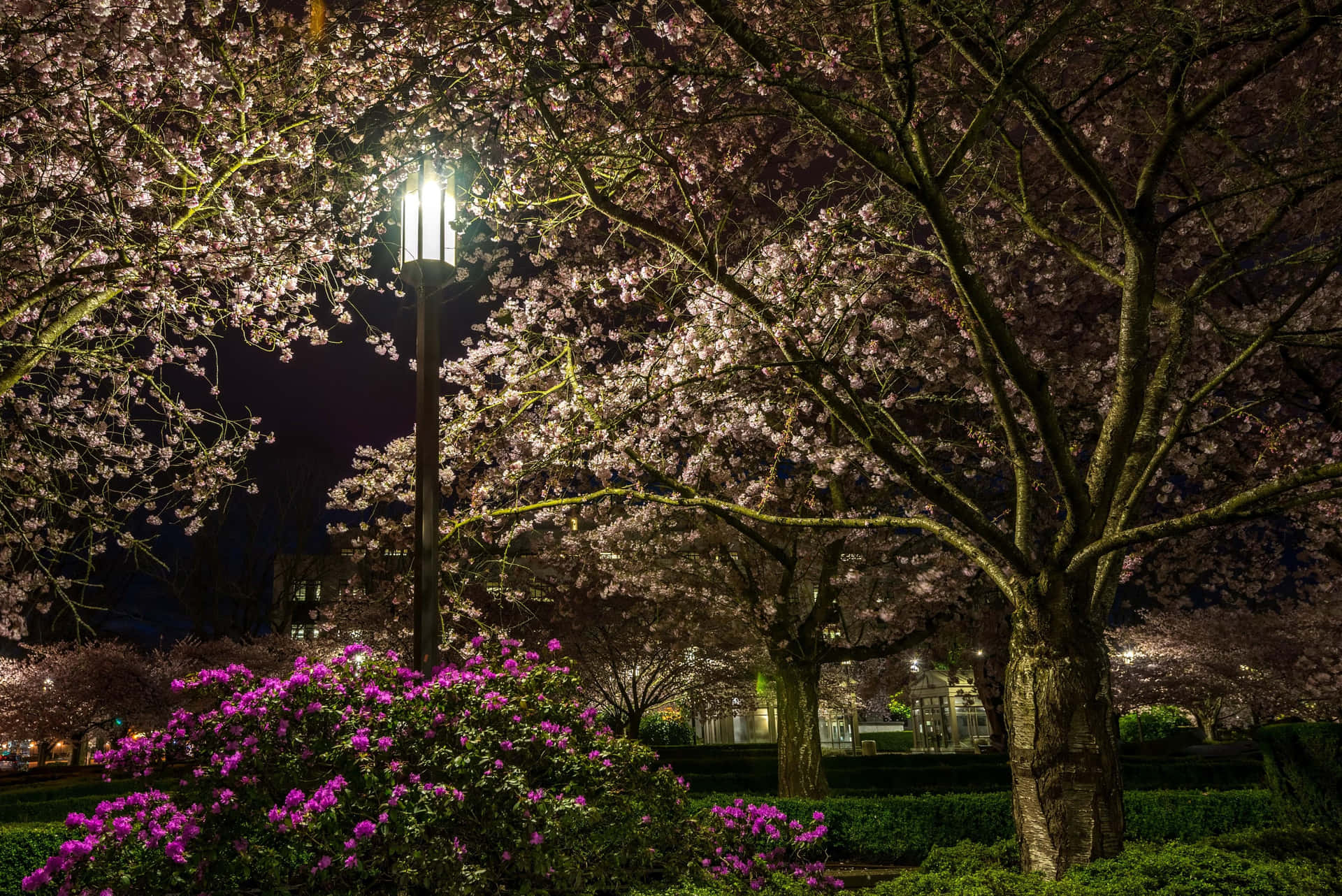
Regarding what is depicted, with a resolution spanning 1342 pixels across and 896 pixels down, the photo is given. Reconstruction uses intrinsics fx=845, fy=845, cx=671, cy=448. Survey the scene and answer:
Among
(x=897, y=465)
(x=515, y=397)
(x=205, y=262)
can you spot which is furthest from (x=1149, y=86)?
(x=205, y=262)

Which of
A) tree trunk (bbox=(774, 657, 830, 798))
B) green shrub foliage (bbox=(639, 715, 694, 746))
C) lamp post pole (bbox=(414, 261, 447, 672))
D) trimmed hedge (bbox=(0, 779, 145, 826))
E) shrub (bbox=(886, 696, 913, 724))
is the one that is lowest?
shrub (bbox=(886, 696, 913, 724))

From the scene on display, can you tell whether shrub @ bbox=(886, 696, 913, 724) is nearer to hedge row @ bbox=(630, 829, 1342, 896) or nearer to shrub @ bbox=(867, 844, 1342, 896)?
hedge row @ bbox=(630, 829, 1342, 896)

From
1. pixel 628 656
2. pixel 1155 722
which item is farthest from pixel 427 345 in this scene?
pixel 1155 722

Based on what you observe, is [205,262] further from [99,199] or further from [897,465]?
[897,465]

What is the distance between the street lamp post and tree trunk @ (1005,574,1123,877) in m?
3.96

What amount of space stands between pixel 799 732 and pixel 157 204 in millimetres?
10133

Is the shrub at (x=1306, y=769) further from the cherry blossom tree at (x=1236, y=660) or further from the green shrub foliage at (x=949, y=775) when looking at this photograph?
the cherry blossom tree at (x=1236, y=660)

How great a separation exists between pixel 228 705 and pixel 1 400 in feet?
15.6

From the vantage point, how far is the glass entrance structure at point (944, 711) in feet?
126

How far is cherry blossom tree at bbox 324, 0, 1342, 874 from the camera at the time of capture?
5414 mm

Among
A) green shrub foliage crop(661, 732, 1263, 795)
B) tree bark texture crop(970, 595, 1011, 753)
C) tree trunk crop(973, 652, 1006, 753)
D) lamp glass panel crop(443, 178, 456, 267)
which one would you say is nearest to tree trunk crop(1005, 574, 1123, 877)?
lamp glass panel crop(443, 178, 456, 267)

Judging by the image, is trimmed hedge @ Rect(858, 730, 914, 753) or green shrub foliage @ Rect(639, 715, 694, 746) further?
trimmed hedge @ Rect(858, 730, 914, 753)

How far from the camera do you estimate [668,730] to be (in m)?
41.0

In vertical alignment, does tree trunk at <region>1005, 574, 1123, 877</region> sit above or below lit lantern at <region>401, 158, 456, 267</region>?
below
